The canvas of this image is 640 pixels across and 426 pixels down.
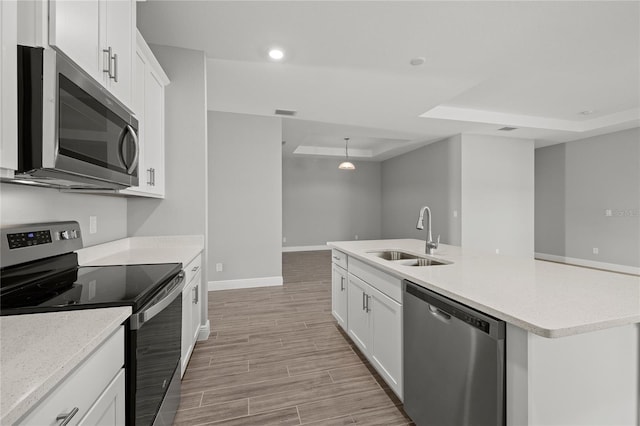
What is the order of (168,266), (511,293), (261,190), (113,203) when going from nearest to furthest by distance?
(511,293) → (168,266) → (113,203) → (261,190)

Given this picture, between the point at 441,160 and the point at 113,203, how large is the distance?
20.5 feet

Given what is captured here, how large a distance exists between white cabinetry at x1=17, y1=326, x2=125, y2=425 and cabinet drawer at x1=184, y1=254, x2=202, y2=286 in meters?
1.00

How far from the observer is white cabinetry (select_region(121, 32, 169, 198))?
1.99 meters

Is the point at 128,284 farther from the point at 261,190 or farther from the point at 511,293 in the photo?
the point at 261,190

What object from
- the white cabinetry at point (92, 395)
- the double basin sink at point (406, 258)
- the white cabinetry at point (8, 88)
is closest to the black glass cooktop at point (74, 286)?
the white cabinetry at point (92, 395)

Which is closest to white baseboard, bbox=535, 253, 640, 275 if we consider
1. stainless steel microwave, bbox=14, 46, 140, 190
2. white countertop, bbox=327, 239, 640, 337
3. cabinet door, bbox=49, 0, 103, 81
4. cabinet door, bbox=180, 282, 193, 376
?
white countertop, bbox=327, 239, 640, 337

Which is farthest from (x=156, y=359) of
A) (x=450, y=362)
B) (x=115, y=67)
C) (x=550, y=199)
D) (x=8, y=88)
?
(x=550, y=199)

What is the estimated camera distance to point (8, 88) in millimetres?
856

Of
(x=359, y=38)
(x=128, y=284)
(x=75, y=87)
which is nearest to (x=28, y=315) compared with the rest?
(x=128, y=284)

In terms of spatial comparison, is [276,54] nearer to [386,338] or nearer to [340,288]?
[340,288]

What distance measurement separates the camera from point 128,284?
1259 mm

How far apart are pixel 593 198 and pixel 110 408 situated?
8.28m

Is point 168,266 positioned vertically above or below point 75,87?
below

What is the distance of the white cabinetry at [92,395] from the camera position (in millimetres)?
622
